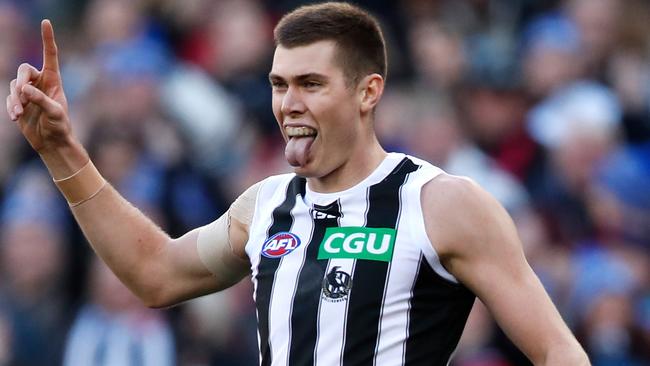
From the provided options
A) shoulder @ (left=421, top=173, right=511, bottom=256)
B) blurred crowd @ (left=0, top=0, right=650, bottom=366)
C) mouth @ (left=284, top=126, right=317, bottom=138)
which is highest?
mouth @ (left=284, top=126, right=317, bottom=138)

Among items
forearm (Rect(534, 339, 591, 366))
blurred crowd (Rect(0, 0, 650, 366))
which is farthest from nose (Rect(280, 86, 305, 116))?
blurred crowd (Rect(0, 0, 650, 366))

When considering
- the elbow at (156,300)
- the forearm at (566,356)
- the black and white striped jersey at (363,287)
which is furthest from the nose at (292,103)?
the forearm at (566,356)

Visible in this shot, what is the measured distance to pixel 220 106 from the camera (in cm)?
1018

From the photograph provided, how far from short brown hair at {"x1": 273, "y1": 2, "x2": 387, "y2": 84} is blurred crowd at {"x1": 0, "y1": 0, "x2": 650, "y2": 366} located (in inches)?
137

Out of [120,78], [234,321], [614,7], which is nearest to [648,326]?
[234,321]

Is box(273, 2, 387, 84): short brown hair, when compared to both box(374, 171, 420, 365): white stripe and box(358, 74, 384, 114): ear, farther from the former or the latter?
box(374, 171, 420, 365): white stripe

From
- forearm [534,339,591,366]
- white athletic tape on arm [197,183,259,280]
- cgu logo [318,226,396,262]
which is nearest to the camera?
forearm [534,339,591,366]

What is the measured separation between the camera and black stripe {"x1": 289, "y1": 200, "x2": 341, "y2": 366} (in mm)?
4645

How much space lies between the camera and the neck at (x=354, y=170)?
192 inches

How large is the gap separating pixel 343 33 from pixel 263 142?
5178 mm

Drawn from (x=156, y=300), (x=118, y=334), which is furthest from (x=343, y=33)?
(x=118, y=334)

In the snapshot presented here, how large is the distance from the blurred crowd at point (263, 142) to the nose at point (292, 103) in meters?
3.59

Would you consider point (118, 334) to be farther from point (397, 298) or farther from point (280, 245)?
point (397, 298)

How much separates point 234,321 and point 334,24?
4.27 metres
